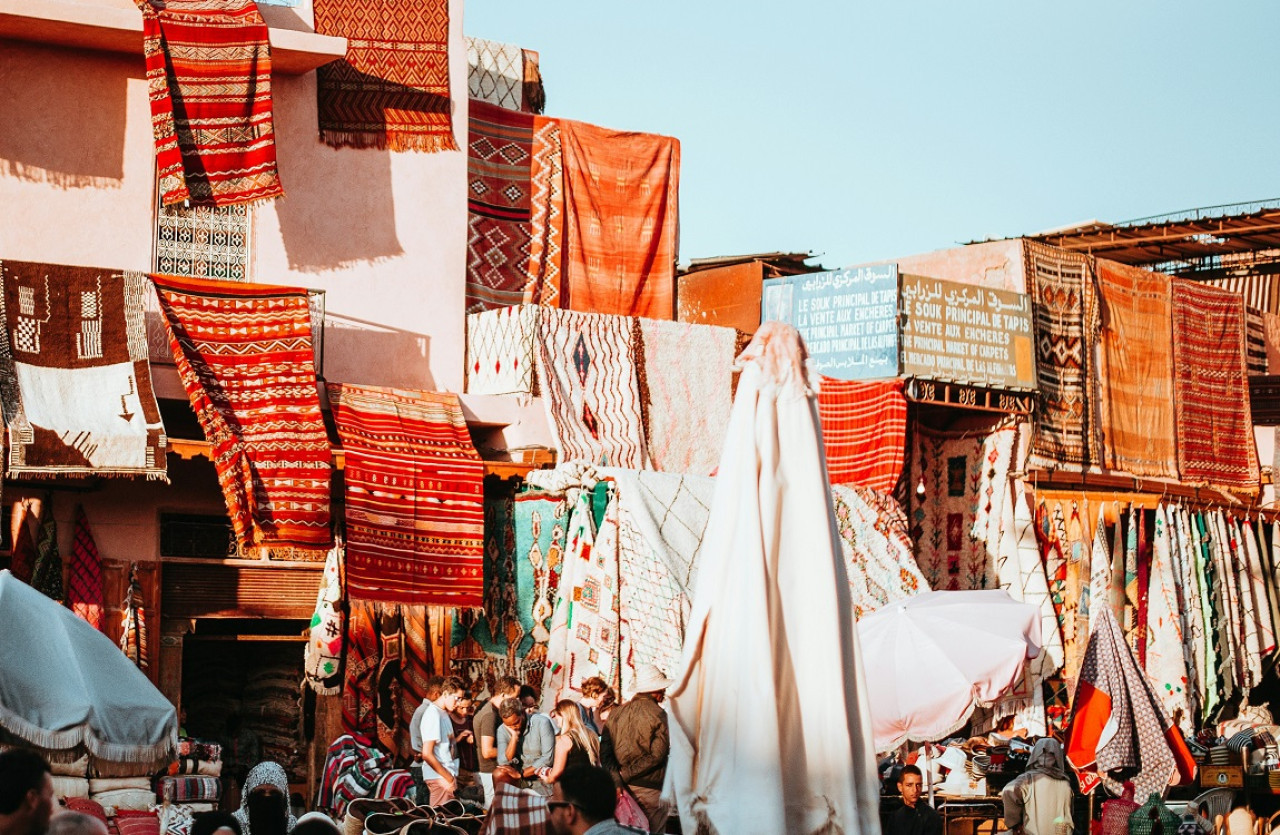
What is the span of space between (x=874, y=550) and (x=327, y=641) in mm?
4984

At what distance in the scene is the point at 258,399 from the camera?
13836 mm

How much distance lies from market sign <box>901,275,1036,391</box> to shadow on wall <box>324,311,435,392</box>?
458 centimetres

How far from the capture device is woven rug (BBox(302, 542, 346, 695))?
13430 millimetres

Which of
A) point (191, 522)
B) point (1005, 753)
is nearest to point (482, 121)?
point (191, 522)

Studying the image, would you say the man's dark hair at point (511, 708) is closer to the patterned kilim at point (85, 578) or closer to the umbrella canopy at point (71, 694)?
the umbrella canopy at point (71, 694)

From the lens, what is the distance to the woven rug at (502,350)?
603 inches

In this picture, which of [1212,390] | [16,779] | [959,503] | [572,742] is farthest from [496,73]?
[16,779]

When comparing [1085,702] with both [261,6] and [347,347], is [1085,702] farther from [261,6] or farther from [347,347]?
[261,6]

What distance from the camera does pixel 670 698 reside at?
23.2 ft

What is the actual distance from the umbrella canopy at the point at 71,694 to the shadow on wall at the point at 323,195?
7.72m

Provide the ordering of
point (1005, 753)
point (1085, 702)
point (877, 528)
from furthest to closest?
point (877, 528), point (1005, 753), point (1085, 702)

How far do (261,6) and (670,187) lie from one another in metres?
4.43

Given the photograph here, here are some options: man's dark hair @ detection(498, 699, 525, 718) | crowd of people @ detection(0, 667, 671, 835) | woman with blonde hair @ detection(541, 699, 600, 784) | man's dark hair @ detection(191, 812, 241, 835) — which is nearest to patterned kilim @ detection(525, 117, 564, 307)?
crowd of people @ detection(0, 667, 671, 835)

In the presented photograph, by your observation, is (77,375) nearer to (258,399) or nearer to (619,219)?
(258,399)
